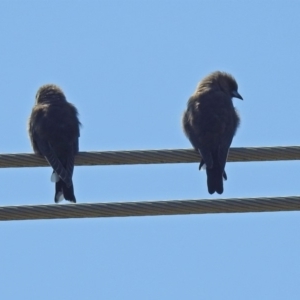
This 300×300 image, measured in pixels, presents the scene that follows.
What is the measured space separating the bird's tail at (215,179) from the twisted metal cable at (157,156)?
116cm

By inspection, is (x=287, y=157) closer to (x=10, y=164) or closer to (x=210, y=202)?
(x=210, y=202)

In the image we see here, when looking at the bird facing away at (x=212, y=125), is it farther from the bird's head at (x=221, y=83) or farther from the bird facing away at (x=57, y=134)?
the bird facing away at (x=57, y=134)

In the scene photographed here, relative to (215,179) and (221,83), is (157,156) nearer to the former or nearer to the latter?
(215,179)

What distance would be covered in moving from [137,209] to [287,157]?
4.15ft

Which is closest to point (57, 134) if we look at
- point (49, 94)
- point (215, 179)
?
point (49, 94)

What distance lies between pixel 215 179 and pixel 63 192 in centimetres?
133

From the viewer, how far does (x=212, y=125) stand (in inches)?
418

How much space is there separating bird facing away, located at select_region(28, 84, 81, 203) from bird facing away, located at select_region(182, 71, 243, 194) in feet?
3.61

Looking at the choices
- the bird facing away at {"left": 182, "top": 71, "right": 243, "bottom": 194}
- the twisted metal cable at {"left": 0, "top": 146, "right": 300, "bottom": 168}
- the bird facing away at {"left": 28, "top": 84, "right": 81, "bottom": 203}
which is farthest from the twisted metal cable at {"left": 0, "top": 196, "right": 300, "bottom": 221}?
the bird facing away at {"left": 182, "top": 71, "right": 243, "bottom": 194}

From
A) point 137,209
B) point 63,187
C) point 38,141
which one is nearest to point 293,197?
point 137,209

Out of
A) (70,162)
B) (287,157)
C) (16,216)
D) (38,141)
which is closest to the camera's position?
(16,216)

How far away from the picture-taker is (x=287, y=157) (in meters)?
8.30

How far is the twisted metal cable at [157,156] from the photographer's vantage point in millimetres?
8320

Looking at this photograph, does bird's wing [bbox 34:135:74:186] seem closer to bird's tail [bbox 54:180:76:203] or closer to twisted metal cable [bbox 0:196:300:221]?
bird's tail [bbox 54:180:76:203]
